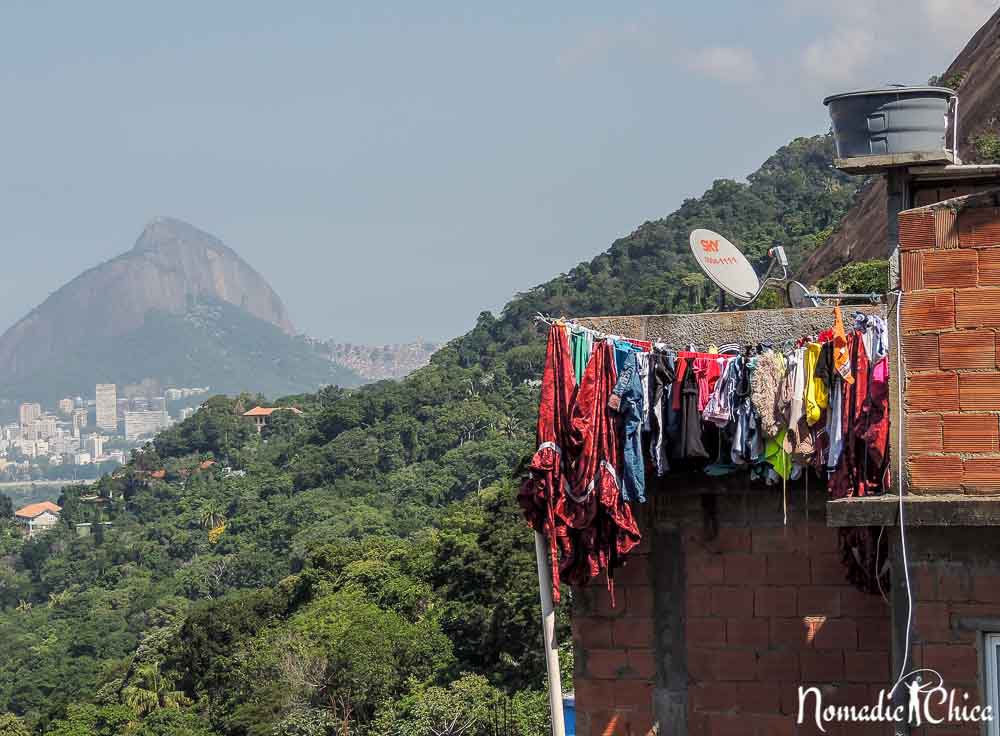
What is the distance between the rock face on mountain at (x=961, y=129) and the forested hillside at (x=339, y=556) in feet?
35.6

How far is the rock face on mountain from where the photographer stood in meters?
36.7

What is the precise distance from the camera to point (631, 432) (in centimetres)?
645

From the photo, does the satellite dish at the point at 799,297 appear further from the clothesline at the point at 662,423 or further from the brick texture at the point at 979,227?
the brick texture at the point at 979,227

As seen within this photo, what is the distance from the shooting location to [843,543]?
634 centimetres

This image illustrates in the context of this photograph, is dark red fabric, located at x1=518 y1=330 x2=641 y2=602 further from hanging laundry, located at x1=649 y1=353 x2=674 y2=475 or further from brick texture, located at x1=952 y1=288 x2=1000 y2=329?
brick texture, located at x1=952 y1=288 x2=1000 y2=329

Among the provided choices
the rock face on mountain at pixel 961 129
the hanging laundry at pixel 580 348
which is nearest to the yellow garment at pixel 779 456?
the hanging laundry at pixel 580 348

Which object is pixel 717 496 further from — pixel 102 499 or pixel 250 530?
pixel 102 499

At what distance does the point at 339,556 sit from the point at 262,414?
7260 cm

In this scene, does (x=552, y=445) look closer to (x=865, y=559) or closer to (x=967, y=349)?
(x=865, y=559)

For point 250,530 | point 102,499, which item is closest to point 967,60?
point 250,530

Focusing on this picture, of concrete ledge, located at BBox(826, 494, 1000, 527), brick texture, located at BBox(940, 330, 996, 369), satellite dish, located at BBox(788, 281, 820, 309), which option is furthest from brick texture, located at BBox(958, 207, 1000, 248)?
satellite dish, located at BBox(788, 281, 820, 309)

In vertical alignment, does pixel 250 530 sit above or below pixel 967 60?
below

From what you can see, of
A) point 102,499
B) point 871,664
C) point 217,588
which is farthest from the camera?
point 102,499

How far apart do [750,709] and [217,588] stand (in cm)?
6845
